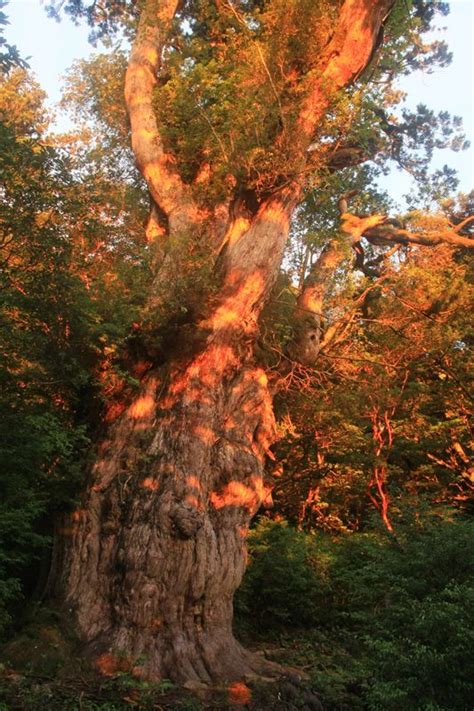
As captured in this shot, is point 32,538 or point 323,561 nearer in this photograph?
point 32,538

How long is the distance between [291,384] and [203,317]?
349 cm

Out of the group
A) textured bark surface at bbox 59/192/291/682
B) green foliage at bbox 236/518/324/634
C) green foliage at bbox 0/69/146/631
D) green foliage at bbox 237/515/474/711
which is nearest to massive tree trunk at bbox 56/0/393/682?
textured bark surface at bbox 59/192/291/682

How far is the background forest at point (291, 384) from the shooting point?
6.41 m

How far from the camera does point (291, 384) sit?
41.0ft

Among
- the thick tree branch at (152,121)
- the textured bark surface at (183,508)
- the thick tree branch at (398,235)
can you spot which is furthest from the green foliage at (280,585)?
the thick tree branch at (398,235)

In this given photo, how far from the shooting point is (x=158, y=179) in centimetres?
1168

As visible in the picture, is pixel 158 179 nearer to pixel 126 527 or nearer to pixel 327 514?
pixel 126 527

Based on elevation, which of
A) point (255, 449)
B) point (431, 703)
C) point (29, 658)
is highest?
point (255, 449)

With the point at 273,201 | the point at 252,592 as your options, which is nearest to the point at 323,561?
the point at 252,592

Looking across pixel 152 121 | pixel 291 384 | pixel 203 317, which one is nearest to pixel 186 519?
pixel 203 317

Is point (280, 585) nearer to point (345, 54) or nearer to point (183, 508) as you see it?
point (183, 508)

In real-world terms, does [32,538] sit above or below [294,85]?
below

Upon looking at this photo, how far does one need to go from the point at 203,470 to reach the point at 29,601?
8.94ft

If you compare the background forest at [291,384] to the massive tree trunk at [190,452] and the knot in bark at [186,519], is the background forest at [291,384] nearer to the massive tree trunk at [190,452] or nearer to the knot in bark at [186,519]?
the massive tree trunk at [190,452]
